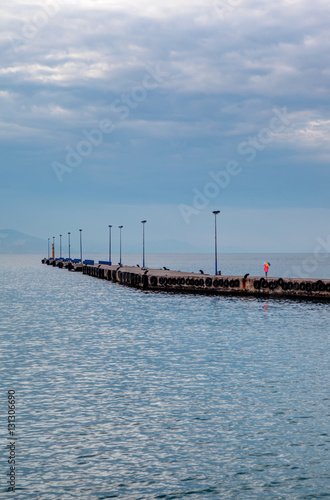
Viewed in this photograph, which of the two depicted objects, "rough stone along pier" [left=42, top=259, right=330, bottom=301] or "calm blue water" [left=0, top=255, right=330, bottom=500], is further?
"rough stone along pier" [left=42, top=259, right=330, bottom=301]

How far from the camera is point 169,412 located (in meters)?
21.4

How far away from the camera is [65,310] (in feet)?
211

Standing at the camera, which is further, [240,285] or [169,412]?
[240,285]

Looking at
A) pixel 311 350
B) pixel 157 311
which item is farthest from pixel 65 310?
pixel 311 350

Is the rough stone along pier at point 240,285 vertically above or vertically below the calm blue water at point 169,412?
above

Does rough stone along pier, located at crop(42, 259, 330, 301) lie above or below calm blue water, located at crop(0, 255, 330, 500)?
above

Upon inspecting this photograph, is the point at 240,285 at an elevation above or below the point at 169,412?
above

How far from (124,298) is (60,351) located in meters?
44.4

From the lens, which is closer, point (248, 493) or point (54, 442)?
point (248, 493)

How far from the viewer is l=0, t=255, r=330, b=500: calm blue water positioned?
1496 cm

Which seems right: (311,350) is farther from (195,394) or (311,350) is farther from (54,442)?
(54,442)

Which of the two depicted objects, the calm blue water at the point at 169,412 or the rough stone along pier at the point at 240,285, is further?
the rough stone along pier at the point at 240,285

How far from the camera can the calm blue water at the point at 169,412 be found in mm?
14961

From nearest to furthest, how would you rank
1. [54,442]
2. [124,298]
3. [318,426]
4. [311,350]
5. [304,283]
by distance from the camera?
[54,442] < [318,426] < [311,350] < [304,283] < [124,298]
